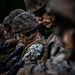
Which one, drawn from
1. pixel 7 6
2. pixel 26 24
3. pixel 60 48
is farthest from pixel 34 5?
pixel 7 6

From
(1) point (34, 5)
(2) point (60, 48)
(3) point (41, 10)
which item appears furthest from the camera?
(1) point (34, 5)

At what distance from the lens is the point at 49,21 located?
3881 millimetres

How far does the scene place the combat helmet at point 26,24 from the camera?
491 cm

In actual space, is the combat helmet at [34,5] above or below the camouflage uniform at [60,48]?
above

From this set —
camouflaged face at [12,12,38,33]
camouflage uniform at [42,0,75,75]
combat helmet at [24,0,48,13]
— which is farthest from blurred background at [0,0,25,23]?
camouflage uniform at [42,0,75,75]

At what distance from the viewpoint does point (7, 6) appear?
1574 cm

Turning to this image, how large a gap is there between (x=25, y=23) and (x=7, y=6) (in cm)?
1083

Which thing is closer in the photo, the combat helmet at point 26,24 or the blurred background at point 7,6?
the combat helmet at point 26,24

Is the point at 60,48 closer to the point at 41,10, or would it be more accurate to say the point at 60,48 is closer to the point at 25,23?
the point at 41,10

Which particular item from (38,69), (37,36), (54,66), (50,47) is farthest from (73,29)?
(37,36)

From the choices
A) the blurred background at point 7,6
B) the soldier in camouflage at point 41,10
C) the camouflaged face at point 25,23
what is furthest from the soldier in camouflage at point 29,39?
the blurred background at point 7,6

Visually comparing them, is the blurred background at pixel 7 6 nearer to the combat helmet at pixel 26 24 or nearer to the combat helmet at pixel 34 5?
the combat helmet at pixel 26 24

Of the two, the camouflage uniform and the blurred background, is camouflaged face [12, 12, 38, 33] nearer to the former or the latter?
the camouflage uniform

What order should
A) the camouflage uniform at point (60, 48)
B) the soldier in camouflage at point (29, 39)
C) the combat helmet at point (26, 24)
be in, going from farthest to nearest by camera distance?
the combat helmet at point (26, 24) → the soldier in camouflage at point (29, 39) → the camouflage uniform at point (60, 48)
